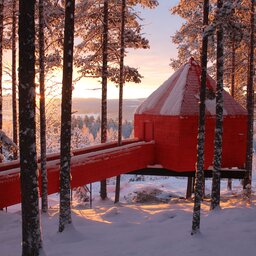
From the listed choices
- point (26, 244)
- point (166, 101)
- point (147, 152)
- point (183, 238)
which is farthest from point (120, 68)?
point (26, 244)

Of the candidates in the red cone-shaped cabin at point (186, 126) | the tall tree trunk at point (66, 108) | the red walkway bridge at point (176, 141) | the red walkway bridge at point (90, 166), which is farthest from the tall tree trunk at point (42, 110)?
the red cone-shaped cabin at point (186, 126)

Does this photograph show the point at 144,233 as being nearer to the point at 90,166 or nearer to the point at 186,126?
the point at 90,166

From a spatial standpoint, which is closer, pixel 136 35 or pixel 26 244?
pixel 26 244

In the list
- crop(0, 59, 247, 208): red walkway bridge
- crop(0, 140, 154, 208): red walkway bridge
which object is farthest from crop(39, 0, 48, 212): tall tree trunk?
crop(0, 59, 247, 208): red walkway bridge

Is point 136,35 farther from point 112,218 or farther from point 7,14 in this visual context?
point 112,218

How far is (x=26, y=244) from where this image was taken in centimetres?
790

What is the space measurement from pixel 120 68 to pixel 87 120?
14744 cm

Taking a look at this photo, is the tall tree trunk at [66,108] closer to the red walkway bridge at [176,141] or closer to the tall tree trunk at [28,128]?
the tall tree trunk at [28,128]

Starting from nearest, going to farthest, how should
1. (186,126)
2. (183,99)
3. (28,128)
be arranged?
(28,128) → (186,126) → (183,99)

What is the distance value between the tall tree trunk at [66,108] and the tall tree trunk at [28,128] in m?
2.73

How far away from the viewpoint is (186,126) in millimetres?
17656

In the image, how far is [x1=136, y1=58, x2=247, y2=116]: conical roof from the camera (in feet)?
59.3

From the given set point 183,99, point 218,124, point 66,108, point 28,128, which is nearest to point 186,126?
point 183,99

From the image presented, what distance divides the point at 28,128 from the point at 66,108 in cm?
291
